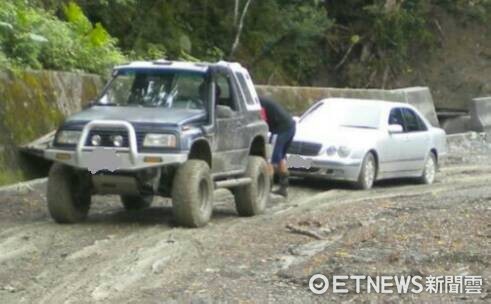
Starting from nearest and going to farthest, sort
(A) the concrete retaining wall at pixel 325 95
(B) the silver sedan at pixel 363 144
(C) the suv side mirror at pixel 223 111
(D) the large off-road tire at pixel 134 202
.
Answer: (C) the suv side mirror at pixel 223 111 < (D) the large off-road tire at pixel 134 202 < (B) the silver sedan at pixel 363 144 < (A) the concrete retaining wall at pixel 325 95

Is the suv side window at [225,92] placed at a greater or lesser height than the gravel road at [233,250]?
greater

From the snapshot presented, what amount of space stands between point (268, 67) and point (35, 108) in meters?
15.0

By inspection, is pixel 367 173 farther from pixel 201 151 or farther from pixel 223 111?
pixel 201 151

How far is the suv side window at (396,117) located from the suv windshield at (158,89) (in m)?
6.87

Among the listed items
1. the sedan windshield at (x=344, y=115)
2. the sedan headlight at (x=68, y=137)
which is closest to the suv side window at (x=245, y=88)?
the sedan headlight at (x=68, y=137)

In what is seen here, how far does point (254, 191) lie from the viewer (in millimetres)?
13406

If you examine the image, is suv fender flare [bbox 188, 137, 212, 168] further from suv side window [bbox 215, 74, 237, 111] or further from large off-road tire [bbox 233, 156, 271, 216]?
large off-road tire [bbox 233, 156, 271, 216]

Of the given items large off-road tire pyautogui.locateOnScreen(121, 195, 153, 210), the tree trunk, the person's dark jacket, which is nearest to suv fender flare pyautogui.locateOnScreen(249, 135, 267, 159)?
the person's dark jacket

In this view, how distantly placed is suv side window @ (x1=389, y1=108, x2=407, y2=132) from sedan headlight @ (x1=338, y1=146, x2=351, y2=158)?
1851 mm

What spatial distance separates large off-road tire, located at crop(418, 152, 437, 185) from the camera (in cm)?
1950

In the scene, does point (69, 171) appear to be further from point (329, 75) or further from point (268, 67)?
point (329, 75)

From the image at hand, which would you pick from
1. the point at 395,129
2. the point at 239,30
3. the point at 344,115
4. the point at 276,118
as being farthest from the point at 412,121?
the point at 239,30

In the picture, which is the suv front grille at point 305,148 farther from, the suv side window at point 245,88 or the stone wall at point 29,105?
the suv side window at point 245,88

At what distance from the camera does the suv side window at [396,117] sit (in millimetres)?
18953
